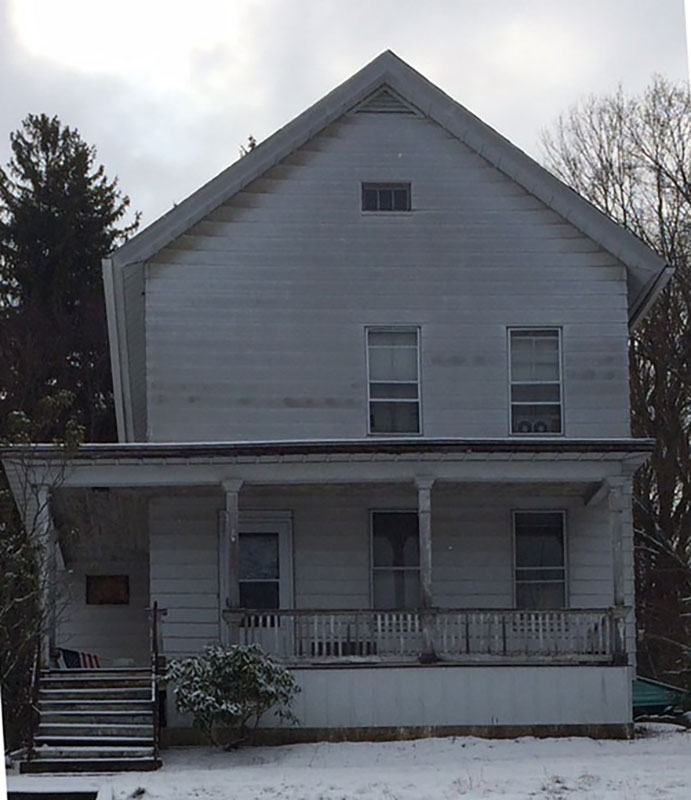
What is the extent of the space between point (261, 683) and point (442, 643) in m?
2.65

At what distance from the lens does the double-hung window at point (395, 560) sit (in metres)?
19.8

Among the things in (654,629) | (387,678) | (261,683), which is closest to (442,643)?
(387,678)

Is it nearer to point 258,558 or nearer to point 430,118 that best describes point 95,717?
point 258,558

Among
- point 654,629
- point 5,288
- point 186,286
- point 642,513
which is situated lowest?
point 654,629

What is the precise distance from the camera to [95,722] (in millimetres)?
16156

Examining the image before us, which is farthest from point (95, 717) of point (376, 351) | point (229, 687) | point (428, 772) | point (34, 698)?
point (376, 351)

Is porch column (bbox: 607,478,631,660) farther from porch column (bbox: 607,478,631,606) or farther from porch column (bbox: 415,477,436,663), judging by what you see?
porch column (bbox: 415,477,436,663)

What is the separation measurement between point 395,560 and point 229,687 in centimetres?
443

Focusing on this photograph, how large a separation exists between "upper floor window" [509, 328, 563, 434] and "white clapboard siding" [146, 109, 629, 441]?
0.16 meters

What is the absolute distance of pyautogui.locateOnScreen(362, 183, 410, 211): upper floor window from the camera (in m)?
20.8

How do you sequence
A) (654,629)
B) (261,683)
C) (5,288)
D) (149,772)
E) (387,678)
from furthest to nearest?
1. (5,288)
2. (654,629)
3. (387,678)
4. (261,683)
5. (149,772)

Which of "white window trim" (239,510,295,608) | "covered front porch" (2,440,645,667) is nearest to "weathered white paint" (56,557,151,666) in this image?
"covered front porch" (2,440,645,667)

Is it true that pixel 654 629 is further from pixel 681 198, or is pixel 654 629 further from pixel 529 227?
pixel 529 227

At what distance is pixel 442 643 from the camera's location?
1764cm
